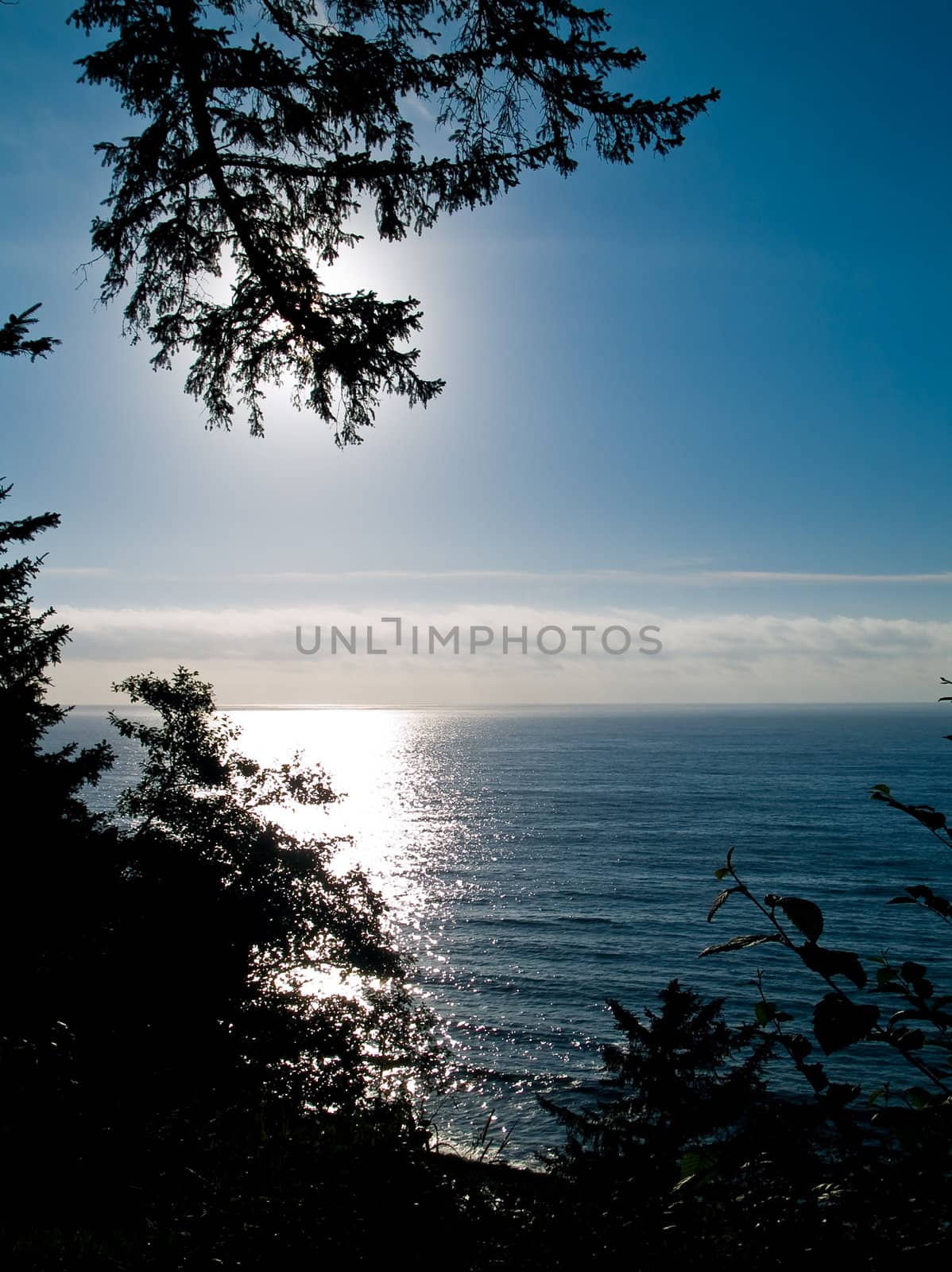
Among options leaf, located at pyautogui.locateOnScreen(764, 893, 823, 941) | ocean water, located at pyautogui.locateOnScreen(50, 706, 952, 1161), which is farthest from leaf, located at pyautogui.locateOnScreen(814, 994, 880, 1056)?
ocean water, located at pyautogui.locateOnScreen(50, 706, 952, 1161)

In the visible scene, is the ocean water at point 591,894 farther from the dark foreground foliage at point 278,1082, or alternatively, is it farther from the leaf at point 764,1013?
the leaf at point 764,1013

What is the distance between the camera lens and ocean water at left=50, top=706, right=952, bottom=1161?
34.2 meters

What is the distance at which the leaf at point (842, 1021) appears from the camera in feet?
6.25

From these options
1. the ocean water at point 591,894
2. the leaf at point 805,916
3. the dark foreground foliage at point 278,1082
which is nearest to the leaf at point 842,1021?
the dark foreground foliage at point 278,1082

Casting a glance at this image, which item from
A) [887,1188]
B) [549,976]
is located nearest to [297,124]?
[887,1188]

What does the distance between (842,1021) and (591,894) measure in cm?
6117

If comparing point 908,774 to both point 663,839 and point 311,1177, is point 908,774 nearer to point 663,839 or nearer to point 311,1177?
point 663,839

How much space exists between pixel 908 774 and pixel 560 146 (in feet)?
457

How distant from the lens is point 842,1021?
195 cm

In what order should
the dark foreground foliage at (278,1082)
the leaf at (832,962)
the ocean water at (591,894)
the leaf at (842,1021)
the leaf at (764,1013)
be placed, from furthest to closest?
the ocean water at (591,894)
the dark foreground foliage at (278,1082)
the leaf at (764,1013)
the leaf at (832,962)
the leaf at (842,1021)

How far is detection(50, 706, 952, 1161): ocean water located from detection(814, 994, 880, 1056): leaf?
520 centimetres

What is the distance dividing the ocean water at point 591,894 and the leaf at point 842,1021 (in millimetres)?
5202

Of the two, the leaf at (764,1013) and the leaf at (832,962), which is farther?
the leaf at (764,1013)

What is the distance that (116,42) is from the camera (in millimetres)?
4176
